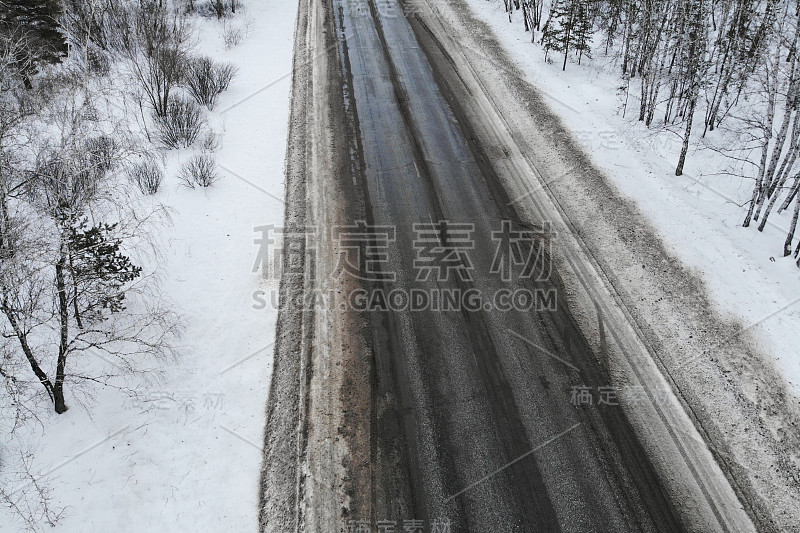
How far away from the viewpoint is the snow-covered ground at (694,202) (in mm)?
10344

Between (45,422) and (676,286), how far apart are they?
11684 mm

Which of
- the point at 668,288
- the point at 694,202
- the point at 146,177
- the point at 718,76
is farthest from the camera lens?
the point at 718,76

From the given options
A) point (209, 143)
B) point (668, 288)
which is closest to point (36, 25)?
point (209, 143)

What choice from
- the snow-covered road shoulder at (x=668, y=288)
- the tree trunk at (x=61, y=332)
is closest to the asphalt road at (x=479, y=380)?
the snow-covered road shoulder at (x=668, y=288)

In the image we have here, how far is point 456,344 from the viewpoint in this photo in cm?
973

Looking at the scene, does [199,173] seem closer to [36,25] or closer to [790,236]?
[36,25]

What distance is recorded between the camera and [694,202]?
13.0 meters

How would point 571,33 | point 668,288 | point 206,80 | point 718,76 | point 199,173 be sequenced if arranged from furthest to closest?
point 571,33 < point 718,76 < point 206,80 < point 199,173 < point 668,288

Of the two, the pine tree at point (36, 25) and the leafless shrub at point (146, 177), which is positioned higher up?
the pine tree at point (36, 25)

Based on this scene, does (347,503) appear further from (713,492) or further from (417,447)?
(713,492)

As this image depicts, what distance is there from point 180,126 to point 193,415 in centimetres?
933

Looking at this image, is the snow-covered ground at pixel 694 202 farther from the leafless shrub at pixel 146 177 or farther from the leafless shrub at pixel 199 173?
the leafless shrub at pixel 146 177

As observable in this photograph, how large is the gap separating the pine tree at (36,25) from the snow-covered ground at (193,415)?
273 inches

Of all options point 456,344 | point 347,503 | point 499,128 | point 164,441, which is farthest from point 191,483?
point 499,128
